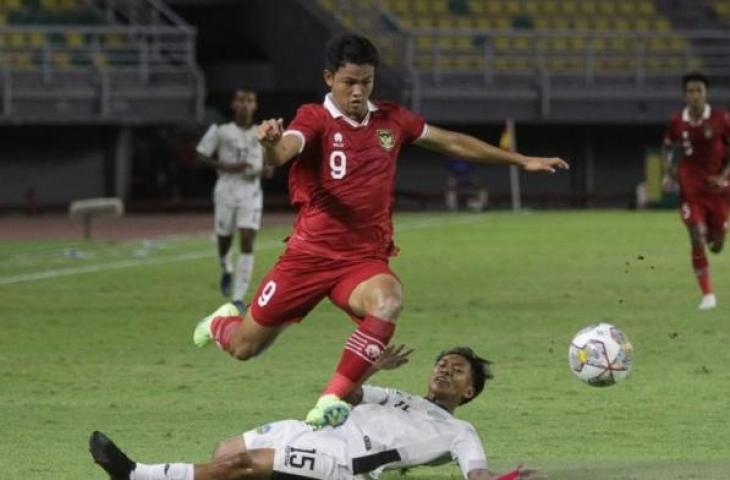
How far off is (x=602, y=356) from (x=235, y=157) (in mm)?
10613

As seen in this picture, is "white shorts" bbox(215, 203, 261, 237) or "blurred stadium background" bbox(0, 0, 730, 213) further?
"blurred stadium background" bbox(0, 0, 730, 213)

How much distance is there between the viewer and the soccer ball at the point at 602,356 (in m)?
10.9

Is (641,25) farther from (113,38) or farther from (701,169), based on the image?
(701,169)

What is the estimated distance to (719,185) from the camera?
19.7 m

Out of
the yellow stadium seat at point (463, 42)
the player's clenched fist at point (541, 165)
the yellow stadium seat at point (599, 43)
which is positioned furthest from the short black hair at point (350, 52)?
the yellow stadium seat at point (599, 43)

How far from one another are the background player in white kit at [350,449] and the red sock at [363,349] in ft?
0.38

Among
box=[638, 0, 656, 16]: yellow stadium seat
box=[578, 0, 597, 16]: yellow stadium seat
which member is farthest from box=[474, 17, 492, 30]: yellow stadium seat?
box=[638, 0, 656, 16]: yellow stadium seat

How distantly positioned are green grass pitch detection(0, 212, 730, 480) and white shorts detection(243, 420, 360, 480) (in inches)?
43.6

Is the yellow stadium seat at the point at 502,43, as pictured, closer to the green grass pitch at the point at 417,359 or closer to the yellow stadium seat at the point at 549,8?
the yellow stadium seat at the point at 549,8

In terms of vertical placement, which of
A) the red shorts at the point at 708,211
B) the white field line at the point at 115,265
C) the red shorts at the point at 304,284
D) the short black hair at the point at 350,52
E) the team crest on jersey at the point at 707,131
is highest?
the short black hair at the point at 350,52

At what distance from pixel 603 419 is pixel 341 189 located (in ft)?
9.15

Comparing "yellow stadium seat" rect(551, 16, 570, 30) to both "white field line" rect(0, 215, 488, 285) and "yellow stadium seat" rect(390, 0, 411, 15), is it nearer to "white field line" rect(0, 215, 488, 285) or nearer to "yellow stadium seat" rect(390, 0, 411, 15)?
"yellow stadium seat" rect(390, 0, 411, 15)

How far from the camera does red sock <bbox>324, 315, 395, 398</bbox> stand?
32.1 ft

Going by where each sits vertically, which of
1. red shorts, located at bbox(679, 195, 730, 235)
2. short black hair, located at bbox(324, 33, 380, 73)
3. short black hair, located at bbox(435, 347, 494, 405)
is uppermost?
short black hair, located at bbox(324, 33, 380, 73)
